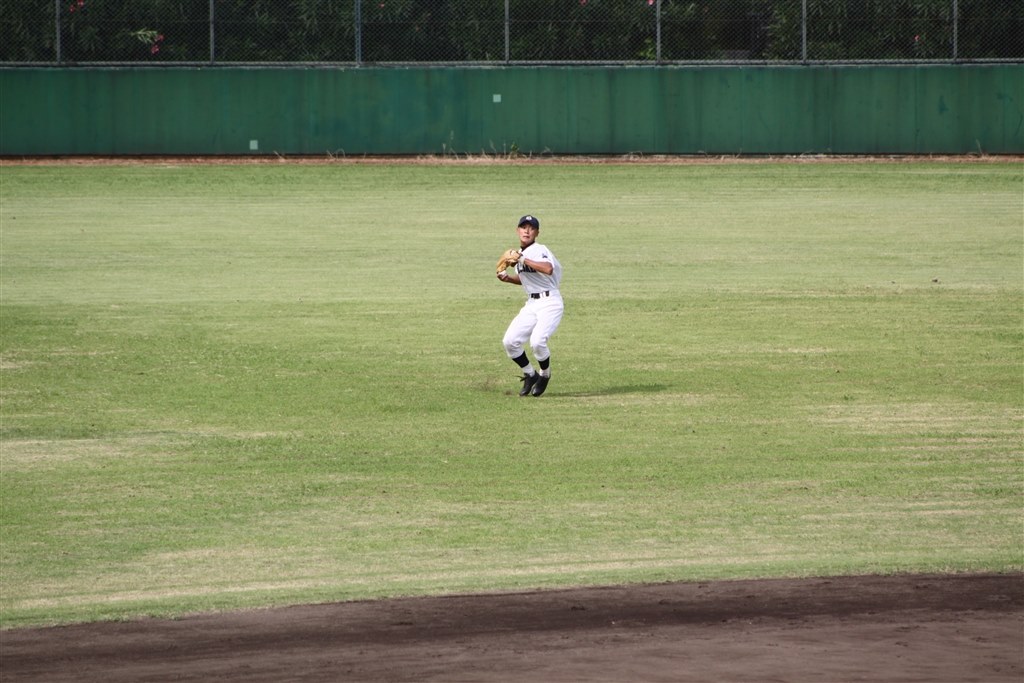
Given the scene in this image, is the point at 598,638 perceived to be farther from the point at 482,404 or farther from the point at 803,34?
the point at 803,34

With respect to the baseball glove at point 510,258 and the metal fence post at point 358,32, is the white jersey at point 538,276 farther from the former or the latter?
the metal fence post at point 358,32

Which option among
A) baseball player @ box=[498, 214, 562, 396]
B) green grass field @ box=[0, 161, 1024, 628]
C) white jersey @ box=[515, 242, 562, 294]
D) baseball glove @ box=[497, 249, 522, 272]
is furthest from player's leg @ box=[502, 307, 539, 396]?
baseball glove @ box=[497, 249, 522, 272]

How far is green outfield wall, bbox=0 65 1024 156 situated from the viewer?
3550 centimetres

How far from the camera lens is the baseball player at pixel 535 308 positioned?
1426 centimetres

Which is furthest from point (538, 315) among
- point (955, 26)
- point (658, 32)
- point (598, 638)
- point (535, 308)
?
point (955, 26)

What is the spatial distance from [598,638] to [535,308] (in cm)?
668

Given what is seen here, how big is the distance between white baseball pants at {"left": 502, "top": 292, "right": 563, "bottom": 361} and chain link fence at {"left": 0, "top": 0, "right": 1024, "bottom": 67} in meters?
22.2

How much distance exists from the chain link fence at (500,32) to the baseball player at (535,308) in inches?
873

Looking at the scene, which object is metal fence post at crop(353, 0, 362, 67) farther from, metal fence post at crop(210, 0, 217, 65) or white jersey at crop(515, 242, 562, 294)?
white jersey at crop(515, 242, 562, 294)

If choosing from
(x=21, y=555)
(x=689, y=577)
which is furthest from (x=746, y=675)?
(x=21, y=555)

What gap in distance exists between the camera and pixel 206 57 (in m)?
36.1

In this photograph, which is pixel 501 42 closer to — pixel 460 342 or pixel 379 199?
pixel 379 199

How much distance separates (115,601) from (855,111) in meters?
29.4

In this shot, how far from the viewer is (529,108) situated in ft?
119
